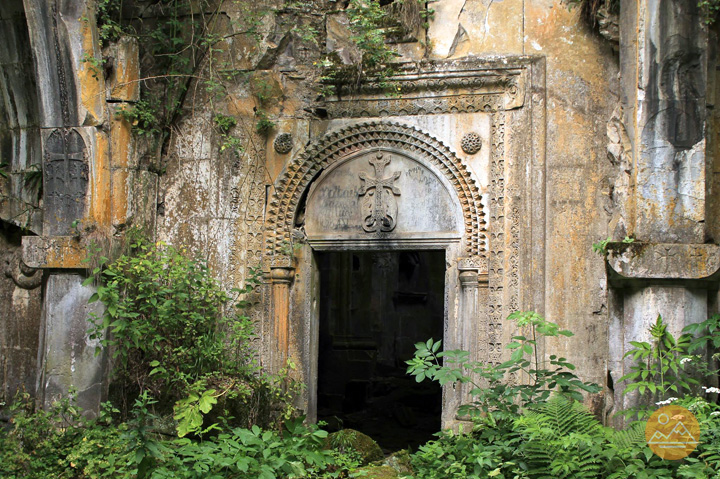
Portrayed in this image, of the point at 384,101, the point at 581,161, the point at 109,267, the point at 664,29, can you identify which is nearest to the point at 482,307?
the point at 581,161

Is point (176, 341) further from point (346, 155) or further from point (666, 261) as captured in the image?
point (666, 261)

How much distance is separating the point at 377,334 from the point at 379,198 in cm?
623

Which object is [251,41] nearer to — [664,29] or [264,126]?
[264,126]

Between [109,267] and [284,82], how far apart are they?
236 cm

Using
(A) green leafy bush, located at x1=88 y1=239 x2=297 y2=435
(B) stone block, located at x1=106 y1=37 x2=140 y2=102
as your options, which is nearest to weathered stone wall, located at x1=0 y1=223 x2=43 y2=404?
(A) green leafy bush, located at x1=88 y1=239 x2=297 y2=435

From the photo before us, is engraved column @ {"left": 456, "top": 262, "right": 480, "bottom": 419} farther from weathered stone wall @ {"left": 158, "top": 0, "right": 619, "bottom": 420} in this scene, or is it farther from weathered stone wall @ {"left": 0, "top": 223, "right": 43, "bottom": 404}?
weathered stone wall @ {"left": 0, "top": 223, "right": 43, "bottom": 404}

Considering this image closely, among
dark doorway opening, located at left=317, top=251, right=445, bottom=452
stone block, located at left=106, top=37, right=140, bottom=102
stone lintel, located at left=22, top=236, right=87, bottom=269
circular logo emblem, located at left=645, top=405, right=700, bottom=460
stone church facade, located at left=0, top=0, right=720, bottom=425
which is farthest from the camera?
dark doorway opening, located at left=317, top=251, right=445, bottom=452

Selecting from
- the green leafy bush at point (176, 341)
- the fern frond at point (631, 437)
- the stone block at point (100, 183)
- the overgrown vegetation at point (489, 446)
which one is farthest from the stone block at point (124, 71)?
the fern frond at point (631, 437)

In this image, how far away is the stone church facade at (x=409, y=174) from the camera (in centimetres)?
538

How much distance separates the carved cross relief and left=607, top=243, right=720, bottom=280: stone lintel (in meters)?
2.22

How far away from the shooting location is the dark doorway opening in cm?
1055

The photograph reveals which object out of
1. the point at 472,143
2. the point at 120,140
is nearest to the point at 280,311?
the point at 120,140

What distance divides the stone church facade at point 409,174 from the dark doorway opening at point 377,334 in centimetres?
364

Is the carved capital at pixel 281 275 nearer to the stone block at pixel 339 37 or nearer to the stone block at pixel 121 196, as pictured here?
the stone block at pixel 121 196
